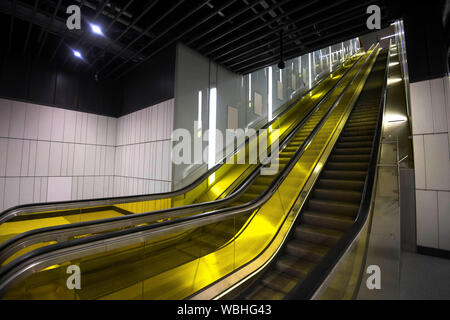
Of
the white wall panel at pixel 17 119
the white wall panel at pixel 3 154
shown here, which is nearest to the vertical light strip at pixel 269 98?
the white wall panel at pixel 17 119

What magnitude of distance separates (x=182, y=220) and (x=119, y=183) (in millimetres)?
6604

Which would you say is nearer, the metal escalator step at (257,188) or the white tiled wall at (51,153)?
the metal escalator step at (257,188)

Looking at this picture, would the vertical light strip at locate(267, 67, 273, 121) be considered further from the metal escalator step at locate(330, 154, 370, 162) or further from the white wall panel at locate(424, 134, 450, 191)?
the white wall panel at locate(424, 134, 450, 191)

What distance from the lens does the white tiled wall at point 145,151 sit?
20.4 ft

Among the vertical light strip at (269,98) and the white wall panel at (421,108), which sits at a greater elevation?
the vertical light strip at (269,98)

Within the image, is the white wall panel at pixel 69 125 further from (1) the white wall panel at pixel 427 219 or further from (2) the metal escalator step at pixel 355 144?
Result: (1) the white wall panel at pixel 427 219

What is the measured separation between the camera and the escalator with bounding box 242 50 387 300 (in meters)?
2.71

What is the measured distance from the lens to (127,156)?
312 inches

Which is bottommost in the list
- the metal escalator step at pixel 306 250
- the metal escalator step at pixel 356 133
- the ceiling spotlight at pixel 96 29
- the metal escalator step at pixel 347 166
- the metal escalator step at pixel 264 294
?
the metal escalator step at pixel 264 294

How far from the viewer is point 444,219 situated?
3.49m

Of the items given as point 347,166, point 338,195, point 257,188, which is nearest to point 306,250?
point 338,195

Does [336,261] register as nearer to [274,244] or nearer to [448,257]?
[274,244]

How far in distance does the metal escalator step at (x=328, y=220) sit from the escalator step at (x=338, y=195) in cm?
40

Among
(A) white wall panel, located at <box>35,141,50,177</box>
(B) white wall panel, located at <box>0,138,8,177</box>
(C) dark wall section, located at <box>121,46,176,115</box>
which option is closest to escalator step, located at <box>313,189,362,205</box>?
(C) dark wall section, located at <box>121,46,176,115</box>
